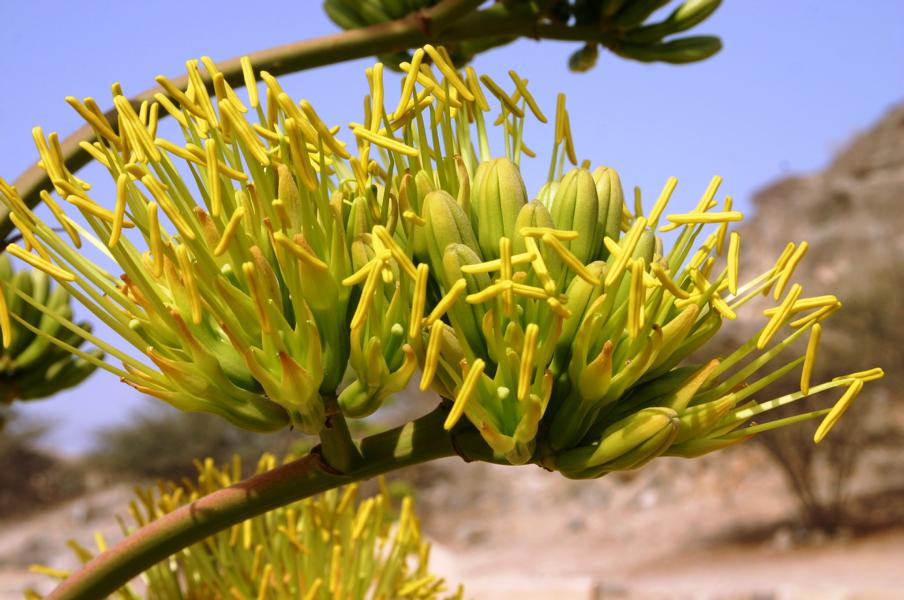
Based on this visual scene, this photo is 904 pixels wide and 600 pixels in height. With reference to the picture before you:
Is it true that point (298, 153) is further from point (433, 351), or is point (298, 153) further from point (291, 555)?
point (291, 555)

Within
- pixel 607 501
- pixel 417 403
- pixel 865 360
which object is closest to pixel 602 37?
pixel 865 360

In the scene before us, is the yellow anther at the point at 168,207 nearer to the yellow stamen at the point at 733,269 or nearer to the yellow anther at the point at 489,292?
the yellow anther at the point at 489,292

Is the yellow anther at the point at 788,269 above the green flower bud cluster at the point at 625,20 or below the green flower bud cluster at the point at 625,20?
below

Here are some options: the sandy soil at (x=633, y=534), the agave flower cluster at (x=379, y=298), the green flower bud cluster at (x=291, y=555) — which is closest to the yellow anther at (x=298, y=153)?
the agave flower cluster at (x=379, y=298)

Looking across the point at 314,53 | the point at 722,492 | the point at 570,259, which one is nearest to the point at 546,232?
the point at 570,259

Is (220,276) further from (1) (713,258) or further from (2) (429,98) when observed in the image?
(1) (713,258)

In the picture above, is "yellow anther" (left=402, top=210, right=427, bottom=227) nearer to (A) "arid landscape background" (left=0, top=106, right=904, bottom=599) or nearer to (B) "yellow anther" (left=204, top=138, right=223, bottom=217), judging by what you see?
(B) "yellow anther" (left=204, top=138, right=223, bottom=217)
